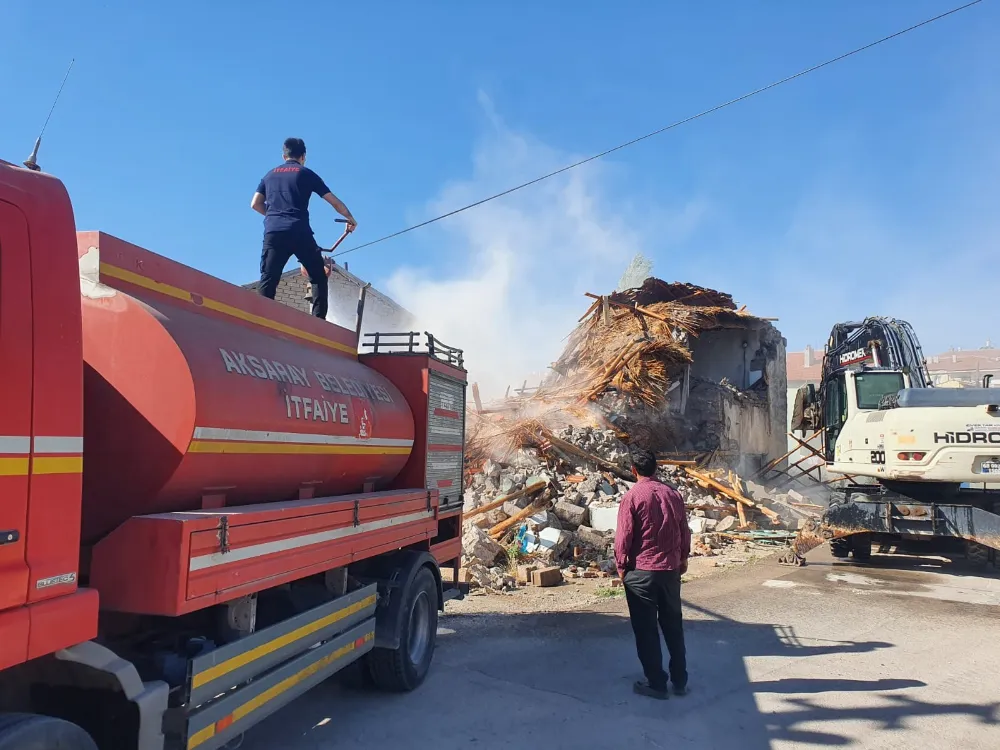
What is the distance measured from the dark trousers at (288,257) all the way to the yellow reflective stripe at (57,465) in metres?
3.24

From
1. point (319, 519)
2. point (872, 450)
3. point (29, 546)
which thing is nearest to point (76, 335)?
point (29, 546)

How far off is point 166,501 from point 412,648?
9.42 feet

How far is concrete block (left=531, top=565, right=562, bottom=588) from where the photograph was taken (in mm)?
9500

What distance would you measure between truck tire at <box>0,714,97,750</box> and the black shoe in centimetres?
387

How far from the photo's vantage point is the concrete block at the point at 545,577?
31.2 feet

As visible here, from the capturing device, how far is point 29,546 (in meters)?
2.30

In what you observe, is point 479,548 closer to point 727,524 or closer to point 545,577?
point 545,577

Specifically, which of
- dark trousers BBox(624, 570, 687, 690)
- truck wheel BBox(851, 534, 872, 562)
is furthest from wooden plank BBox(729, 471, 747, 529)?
dark trousers BBox(624, 570, 687, 690)

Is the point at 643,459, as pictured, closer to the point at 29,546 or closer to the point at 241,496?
the point at 241,496

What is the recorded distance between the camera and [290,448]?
3.92 meters

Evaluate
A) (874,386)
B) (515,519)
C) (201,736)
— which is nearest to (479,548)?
(515,519)

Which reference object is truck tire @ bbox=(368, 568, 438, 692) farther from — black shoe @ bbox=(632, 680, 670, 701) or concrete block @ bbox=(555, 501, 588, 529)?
concrete block @ bbox=(555, 501, 588, 529)

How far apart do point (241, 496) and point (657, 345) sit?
16.4 meters

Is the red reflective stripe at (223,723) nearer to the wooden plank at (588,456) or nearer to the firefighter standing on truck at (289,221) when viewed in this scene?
the firefighter standing on truck at (289,221)
